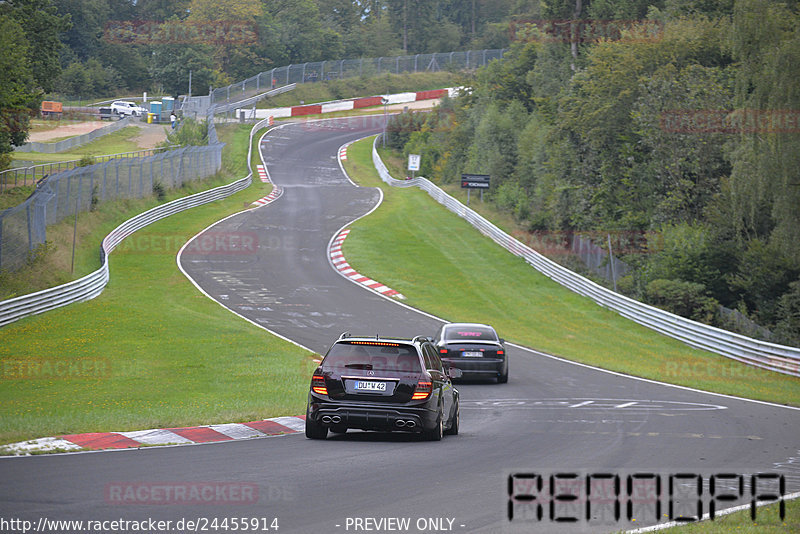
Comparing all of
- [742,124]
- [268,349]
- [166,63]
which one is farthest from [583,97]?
[166,63]

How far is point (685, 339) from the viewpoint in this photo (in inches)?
1244

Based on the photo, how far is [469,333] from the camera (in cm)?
2238

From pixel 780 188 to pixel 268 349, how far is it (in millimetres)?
17173

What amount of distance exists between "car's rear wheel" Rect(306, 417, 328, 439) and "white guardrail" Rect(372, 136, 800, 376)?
19.7 m

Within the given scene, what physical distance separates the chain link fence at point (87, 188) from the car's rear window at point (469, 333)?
13792 millimetres

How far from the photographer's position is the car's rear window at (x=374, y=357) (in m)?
12.0

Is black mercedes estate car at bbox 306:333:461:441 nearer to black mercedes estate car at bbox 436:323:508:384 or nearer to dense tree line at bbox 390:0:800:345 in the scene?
black mercedes estate car at bbox 436:323:508:384

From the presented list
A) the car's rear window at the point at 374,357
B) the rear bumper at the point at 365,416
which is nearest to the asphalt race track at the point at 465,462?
the rear bumper at the point at 365,416

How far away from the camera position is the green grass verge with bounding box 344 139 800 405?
26.7 meters

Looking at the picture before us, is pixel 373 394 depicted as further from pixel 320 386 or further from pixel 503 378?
pixel 503 378

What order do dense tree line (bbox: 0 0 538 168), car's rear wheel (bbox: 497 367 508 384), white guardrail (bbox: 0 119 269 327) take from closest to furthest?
car's rear wheel (bbox: 497 367 508 384)
white guardrail (bbox: 0 119 269 327)
dense tree line (bbox: 0 0 538 168)

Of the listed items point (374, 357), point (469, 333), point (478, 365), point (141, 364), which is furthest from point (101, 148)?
point (374, 357)

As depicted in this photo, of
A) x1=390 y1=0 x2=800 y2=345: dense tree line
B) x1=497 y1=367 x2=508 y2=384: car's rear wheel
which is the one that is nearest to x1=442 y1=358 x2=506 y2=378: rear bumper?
x1=497 y1=367 x2=508 y2=384: car's rear wheel

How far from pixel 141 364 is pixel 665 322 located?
19687 millimetres
